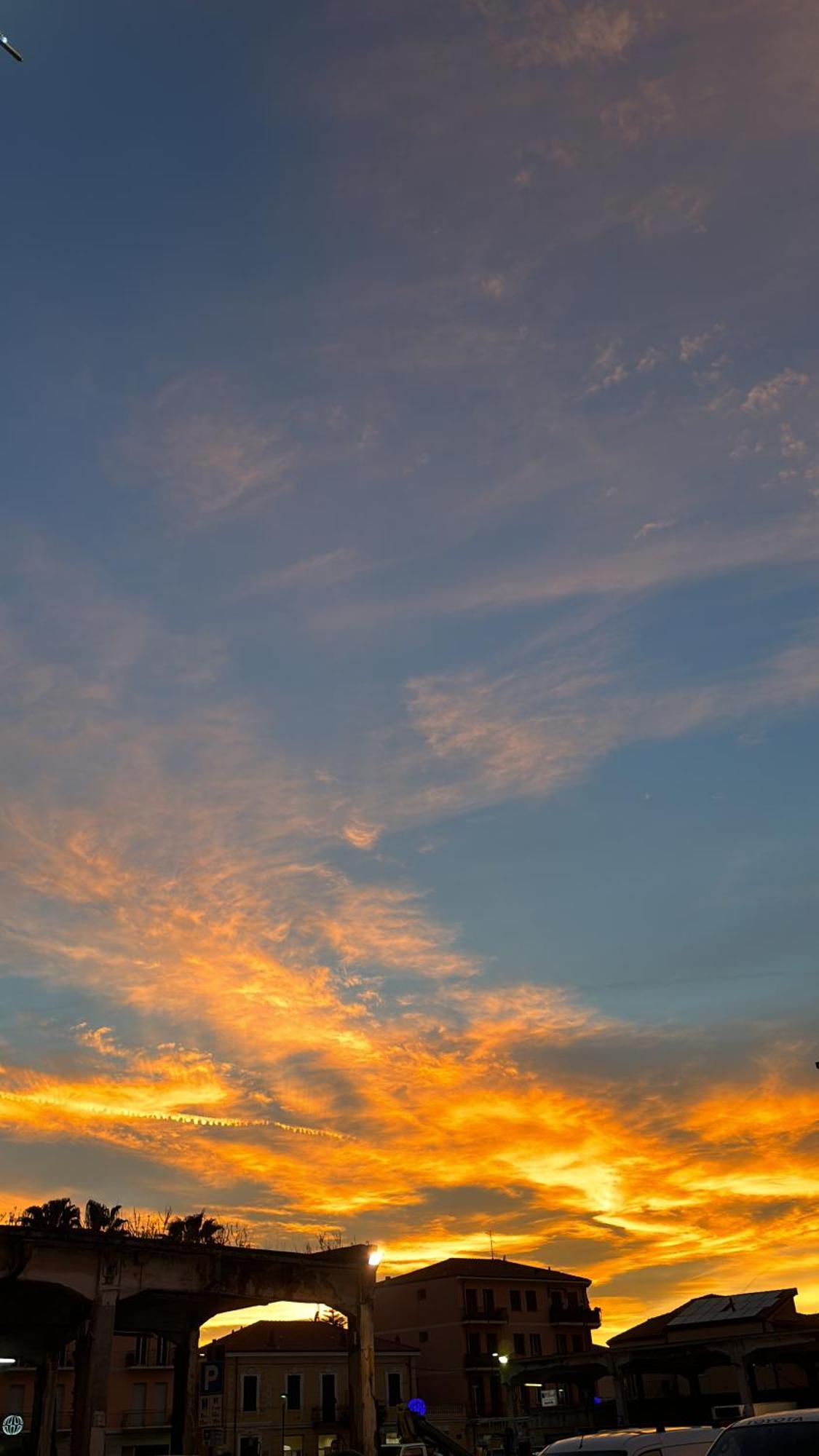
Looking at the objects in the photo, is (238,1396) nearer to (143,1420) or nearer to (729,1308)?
(143,1420)

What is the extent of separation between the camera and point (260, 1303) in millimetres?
34594

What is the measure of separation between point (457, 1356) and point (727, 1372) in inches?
713

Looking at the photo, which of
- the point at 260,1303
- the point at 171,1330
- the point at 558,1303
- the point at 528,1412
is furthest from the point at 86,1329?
the point at 558,1303

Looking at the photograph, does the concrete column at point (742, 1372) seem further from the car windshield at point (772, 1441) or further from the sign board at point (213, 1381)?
the car windshield at point (772, 1441)

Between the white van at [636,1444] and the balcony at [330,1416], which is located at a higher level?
the balcony at [330,1416]

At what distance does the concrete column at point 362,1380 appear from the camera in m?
33.4

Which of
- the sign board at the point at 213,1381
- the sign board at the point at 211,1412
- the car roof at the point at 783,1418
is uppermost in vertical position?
the sign board at the point at 213,1381

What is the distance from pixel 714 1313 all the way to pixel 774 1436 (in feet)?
Answer: 246

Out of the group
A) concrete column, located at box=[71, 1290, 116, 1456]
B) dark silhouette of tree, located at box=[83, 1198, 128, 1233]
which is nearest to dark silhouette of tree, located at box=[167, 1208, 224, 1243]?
dark silhouette of tree, located at box=[83, 1198, 128, 1233]

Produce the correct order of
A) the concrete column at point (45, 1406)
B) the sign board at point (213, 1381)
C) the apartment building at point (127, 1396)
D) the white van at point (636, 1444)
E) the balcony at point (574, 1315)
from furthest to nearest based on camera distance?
1. the balcony at point (574, 1315)
2. the apartment building at point (127, 1396)
3. the concrete column at point (45, 1406)
4. the sign board at point (213, 1381)
5. the white van at point (636, 1444)

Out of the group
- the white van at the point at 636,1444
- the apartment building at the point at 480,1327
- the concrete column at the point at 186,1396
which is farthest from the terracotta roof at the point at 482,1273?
the white van at the point at 636,1444

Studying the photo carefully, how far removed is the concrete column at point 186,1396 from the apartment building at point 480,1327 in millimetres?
36504

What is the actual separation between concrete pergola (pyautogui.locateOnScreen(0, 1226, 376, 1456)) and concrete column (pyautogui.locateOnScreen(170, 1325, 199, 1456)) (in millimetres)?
56

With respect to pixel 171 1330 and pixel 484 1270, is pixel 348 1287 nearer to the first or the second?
pixel 171 1330
